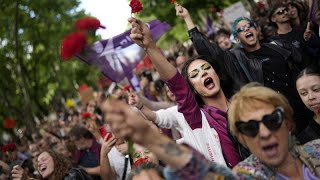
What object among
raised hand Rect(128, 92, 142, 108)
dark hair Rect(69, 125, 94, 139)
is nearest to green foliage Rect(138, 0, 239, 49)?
dark hair Rect(69, 125, 94, 139)

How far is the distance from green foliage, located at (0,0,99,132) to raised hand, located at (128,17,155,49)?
29.9 feet

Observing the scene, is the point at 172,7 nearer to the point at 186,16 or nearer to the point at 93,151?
the point at 93,151

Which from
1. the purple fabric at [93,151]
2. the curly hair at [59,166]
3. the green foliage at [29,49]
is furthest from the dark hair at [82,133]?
the green foliage at [29,49]

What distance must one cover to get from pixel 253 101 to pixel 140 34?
102cm

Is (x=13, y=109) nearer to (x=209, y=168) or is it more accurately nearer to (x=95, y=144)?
(x=95, y=144)

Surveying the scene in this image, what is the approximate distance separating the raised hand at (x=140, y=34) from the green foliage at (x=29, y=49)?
911 cm

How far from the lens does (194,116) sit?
3.37 metres

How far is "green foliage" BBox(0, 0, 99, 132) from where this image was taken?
14.6 metres

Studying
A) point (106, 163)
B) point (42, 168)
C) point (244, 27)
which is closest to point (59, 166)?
point (42, 168)

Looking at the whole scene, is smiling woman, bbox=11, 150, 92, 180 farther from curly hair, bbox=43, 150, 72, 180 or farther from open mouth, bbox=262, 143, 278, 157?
open mouth, bbox=262, 143, 278, 157

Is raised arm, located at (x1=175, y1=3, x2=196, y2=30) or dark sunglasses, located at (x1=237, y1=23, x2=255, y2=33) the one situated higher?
raised arm, located at (x1=175, y1=3, x2=196, y2=30)

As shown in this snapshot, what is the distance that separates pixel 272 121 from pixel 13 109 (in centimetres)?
1758

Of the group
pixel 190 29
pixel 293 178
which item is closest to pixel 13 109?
pixel 190 29

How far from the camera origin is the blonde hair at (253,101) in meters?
2.38
